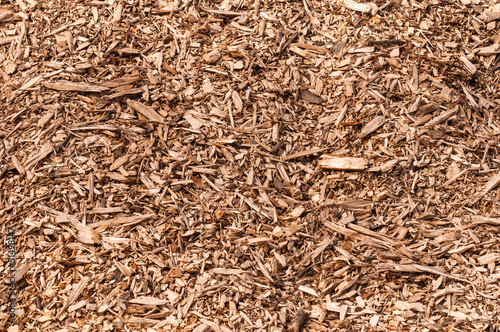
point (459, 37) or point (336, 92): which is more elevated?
point (459, 37)

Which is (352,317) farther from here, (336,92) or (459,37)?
(459,37)

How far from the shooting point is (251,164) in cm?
345

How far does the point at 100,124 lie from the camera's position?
11.7 feet

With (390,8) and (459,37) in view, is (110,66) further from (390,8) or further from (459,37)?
(459,37)

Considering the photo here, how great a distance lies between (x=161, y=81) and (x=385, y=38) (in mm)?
1825

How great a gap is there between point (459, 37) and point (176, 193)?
103 inches

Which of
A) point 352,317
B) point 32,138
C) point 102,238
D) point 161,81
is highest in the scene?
point 161,81

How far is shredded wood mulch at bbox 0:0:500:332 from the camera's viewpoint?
3043 millimetres

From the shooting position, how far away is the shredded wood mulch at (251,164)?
9.98ft

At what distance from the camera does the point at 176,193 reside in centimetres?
335

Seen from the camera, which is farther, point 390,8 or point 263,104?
point 390,8

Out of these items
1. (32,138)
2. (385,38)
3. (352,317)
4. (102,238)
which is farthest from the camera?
(385,38)

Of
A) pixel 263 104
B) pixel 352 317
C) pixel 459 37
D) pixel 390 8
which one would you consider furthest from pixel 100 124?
pixel 459 37

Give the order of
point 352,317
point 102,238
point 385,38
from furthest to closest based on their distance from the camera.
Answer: point 385,38
point 102,238
point 352,317
